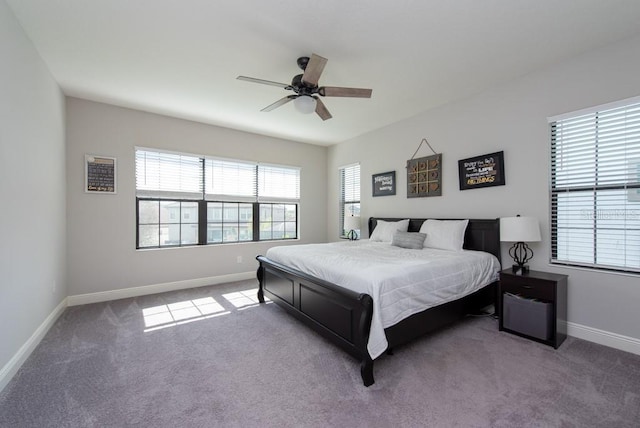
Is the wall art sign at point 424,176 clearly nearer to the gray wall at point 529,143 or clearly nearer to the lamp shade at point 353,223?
the gray wall at point 529,143

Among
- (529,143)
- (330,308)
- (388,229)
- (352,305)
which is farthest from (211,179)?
(529,143)

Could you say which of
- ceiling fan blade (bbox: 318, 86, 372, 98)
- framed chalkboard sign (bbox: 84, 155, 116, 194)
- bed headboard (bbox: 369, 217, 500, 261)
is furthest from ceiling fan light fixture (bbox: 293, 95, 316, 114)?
framed chalkboard sign (bbox: 84, 155, 116, 194)

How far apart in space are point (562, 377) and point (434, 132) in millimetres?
3179

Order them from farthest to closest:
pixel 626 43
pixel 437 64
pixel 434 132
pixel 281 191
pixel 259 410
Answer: pixel 281 191
pixel 434 132
pixel 437 64
pixel 626 43
pixel 259 410

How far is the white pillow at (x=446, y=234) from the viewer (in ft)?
11.4

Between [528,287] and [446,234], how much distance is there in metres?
1.06

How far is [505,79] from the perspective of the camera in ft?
10.5

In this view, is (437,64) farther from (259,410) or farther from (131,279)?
(131,279)

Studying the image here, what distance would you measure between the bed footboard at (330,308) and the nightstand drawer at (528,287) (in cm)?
176

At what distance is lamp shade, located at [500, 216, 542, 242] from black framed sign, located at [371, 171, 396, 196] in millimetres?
2094

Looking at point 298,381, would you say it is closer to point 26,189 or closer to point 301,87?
point 301,87

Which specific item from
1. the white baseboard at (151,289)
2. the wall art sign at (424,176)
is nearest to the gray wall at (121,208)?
the white baseboard at (151,289)

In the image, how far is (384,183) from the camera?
4887 mm

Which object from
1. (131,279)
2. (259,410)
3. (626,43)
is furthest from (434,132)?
(131,279)
